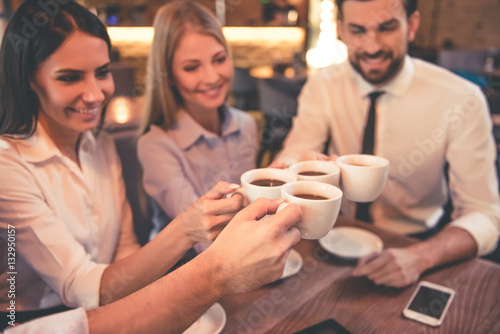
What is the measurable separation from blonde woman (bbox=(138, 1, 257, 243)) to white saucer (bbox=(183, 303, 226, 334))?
60cm


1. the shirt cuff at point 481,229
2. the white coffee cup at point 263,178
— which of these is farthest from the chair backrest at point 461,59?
the white coffee cup at point 263,178

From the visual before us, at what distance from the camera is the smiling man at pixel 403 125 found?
163cm

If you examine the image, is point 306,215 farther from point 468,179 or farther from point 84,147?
point 468,179

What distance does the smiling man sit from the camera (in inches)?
64.1

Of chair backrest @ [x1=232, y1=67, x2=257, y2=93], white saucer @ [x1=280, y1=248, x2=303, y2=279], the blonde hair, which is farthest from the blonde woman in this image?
chair backrest @ [x1=232, y1=67, x2=257, y2=93]

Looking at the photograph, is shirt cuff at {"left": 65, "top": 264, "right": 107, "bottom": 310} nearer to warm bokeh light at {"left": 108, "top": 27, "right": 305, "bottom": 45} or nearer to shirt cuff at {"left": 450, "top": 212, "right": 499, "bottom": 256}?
shirt cuff at {"left": 450, "top": 212, "right": 499, "bottom": 256}

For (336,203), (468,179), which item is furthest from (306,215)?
(468,179)

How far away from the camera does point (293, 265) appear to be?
124 centimetres

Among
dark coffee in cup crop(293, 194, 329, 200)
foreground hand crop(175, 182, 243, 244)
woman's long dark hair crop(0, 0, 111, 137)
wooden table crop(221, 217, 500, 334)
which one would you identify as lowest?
wooden table crop(221, 217, 500, 334)

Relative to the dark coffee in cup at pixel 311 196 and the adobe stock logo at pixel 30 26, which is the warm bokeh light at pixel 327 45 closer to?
the adobe stock logo at pixel 30 26

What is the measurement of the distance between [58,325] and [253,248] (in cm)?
41

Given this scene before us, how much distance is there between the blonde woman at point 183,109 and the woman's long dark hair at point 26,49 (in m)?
0.49

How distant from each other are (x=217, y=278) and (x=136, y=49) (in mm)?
6971

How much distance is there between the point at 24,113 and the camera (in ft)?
3.86
